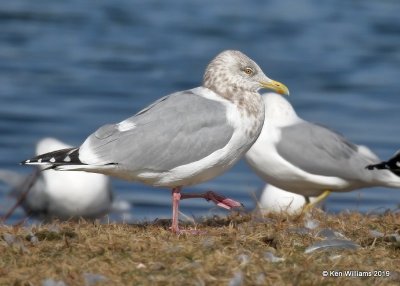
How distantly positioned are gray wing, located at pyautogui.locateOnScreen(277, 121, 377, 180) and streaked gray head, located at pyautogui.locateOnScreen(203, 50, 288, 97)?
2.17 metres

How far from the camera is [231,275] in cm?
519

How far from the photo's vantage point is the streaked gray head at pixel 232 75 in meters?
6.61

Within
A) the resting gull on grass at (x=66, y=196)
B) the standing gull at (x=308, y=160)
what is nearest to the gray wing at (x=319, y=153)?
the standing gull at (x=308, y=160)

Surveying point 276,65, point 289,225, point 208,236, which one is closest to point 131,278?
point 208,236

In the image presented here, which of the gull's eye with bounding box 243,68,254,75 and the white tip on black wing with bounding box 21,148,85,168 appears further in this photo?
the gull's eye with bounding box 243,68,254,75

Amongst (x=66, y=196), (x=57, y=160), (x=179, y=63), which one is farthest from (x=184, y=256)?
(x=179, y=63)

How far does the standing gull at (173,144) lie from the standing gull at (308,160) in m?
2.39

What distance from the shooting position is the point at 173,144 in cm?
632

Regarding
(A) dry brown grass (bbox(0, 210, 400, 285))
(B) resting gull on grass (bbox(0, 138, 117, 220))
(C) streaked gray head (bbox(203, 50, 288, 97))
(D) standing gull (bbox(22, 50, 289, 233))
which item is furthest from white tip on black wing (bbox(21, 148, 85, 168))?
(B) resting gull on grass (bbox(0, 138, 117, 220))

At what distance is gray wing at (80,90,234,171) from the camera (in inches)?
247

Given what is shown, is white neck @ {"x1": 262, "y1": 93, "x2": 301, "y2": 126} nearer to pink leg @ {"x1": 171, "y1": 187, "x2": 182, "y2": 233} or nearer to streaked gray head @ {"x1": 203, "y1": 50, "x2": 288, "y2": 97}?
streaked gray head @ {"x1": 203, "y1": 50, "x2": 288, "y2": 97}

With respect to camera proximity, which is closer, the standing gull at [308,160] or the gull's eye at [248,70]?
the gull's eye at [248,70]

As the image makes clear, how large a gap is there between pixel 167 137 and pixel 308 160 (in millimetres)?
2801

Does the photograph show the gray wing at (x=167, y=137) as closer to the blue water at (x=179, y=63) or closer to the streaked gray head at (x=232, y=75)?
the streaked gray head at (x=232, y=75)
